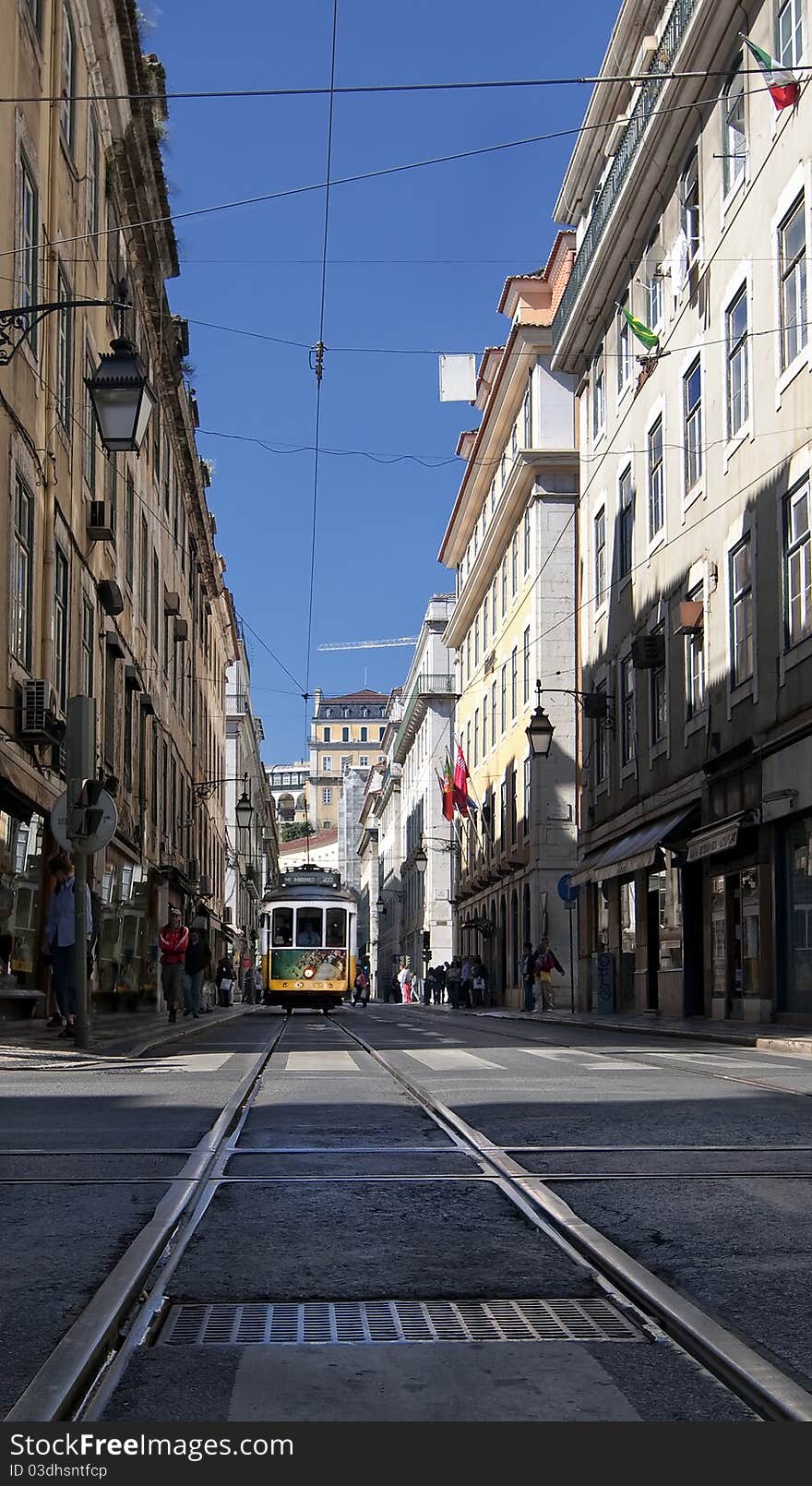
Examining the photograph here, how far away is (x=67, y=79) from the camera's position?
24.2 m

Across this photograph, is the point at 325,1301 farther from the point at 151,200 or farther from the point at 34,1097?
the point at 151,200

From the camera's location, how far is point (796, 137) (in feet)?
71.2

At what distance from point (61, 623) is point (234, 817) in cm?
5882

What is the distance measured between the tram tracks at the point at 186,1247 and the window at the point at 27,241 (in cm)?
1438

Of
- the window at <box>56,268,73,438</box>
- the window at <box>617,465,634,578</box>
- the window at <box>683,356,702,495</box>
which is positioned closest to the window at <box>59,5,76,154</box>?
the window at <box>56,268,73,438</box>

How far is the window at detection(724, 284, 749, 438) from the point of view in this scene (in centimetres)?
2444

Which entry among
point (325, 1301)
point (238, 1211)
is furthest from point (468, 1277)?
point (238, 1211)

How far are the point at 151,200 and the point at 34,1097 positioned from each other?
85.9 feet

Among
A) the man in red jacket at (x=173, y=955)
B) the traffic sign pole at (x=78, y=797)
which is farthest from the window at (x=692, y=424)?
the traffic sign pole at (x=78, y=797)

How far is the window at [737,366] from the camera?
24.4 m

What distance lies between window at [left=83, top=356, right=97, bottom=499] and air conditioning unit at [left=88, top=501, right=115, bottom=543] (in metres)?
0.30

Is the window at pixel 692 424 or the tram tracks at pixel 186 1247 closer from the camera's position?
the tram tracks at pixel 186 1247

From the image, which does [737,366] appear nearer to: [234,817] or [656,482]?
[656,482]

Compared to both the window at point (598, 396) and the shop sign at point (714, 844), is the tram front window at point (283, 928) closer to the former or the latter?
the window at point (598, 396)
